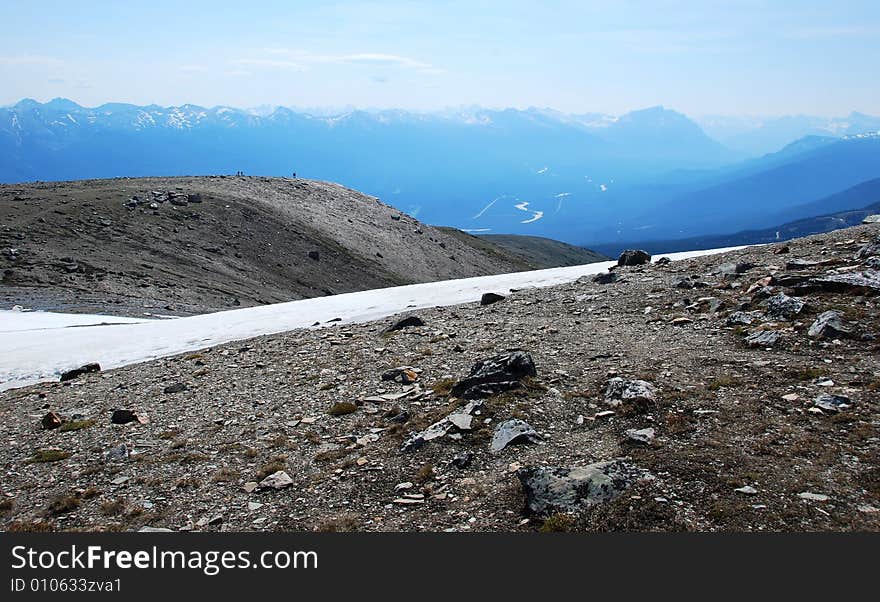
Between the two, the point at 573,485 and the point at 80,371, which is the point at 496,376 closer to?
the point at 573,485

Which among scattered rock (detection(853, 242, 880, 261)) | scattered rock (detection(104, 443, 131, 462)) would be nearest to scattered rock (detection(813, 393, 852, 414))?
scattered rock (detection(853, 242, 880, 261))

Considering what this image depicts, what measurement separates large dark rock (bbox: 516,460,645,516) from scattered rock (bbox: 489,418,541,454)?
67.7 inches

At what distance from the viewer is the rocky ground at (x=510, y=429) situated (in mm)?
10484

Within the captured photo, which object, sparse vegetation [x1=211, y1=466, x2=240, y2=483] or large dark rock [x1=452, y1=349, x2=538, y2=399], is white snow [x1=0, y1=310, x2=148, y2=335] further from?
large dark rock [x1=452, y1=349, x2=538, y2=399]

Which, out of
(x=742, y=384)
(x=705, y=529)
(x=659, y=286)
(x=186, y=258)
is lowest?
(x=705, y=529)

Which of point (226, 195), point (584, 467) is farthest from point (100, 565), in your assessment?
point (226, 195)

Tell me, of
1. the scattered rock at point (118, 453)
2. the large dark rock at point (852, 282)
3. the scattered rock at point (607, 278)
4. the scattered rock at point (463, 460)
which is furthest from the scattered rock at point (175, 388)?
the large dark rock at point (852, 282)

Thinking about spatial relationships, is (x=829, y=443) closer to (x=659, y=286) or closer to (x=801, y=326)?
(x=801, y=326)

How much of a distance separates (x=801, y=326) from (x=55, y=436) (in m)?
21.5

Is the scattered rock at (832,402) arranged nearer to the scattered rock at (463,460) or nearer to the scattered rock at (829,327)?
the scattered rock at (829,327)

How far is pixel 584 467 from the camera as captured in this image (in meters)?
11.2

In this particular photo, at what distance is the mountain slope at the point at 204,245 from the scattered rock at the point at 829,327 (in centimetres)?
3999

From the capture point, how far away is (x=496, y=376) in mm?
16109

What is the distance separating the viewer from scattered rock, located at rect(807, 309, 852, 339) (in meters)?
16.5
